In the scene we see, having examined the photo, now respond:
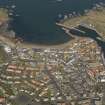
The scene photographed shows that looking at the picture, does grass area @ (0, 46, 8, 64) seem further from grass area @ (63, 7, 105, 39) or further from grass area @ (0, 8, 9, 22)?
grass area @ (63, 7, 105, 39)

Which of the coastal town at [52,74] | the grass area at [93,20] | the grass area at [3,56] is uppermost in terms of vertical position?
the grass area at [93,20]

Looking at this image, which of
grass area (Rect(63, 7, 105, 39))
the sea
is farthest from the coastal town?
grass area (Rect(63, 7, 105, 39))

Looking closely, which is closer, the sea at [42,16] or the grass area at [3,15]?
the sea at [42,16]

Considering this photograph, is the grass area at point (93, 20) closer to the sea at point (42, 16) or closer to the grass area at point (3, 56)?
the sea at point (42, 16)

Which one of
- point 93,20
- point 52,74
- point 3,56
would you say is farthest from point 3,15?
point 52,74

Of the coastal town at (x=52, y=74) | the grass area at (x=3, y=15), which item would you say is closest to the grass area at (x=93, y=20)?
the coastal town at (x=52, y=74)

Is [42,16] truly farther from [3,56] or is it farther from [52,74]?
[52,74]
